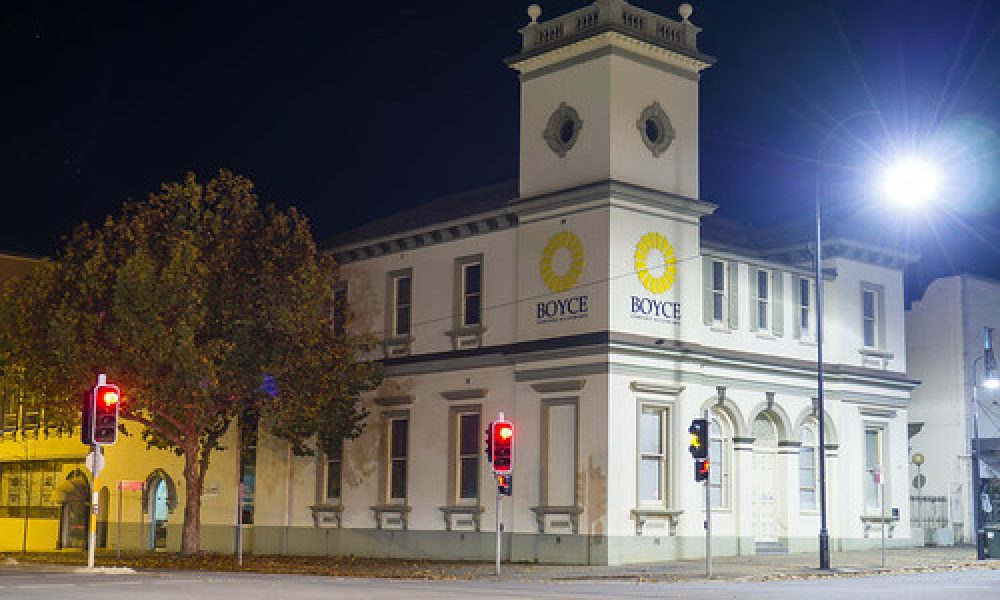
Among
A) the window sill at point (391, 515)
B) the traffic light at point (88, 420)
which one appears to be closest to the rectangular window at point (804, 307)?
the window sill at point (391, 515)

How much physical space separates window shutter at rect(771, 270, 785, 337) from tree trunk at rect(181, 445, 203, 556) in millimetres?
17083

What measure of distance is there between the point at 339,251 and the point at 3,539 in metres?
22.3

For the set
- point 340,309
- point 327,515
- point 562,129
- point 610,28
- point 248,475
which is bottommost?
point 327,515

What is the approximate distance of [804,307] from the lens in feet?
141

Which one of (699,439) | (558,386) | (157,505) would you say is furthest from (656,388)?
(157,505)

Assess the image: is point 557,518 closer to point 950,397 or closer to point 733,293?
point 733,293

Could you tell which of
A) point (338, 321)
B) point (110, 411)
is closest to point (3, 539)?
point (338, 321)

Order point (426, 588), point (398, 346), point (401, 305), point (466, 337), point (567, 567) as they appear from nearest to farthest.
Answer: point (426, 588) < point (567, 567) < point (466, 337) < point (398, 346) < point (401, 305)

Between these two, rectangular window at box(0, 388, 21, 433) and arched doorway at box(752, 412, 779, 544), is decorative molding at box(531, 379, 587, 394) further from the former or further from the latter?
rectangular window at box(0, 388, 21, 433)

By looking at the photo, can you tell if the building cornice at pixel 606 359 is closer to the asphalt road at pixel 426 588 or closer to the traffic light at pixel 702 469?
the traffic light at pixel 702 469

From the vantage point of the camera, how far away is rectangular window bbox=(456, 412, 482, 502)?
39969mm

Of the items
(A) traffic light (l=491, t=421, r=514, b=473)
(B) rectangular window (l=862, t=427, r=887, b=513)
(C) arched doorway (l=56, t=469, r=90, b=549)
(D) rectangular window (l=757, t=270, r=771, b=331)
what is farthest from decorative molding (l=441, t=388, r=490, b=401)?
(C) arched doorway (l=56, t=469, r=90, b=549)

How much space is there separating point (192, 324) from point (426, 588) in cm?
1407

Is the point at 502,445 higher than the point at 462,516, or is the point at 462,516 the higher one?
the point at 502,445
